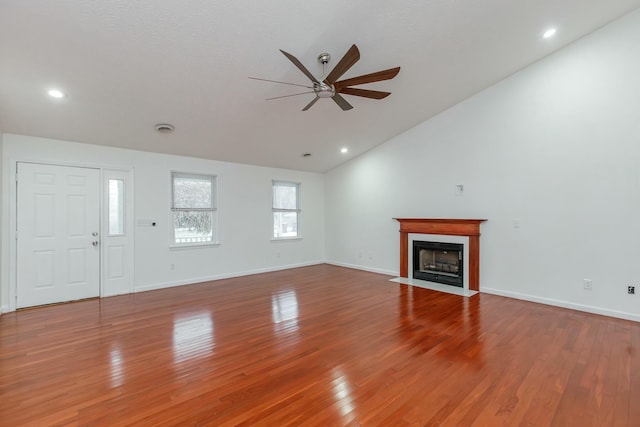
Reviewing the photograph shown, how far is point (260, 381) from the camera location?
2.29 meters

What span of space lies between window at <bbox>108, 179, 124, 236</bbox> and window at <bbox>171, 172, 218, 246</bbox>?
2.67 ft

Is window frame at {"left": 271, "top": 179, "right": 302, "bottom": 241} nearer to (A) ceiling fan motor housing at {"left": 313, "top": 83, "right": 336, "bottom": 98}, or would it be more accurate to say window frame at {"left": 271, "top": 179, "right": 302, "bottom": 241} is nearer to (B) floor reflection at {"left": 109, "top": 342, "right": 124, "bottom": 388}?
(A) ceiling fan motor housing at {"left": 313, "top": 83, "right": 336, "bottom": 98}

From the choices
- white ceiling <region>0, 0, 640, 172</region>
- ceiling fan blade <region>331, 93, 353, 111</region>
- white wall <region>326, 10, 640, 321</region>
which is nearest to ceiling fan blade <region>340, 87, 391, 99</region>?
ceiling fan blade <region>331, 93, 353, 111</region>

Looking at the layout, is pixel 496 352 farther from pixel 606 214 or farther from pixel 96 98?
pixel 96 98

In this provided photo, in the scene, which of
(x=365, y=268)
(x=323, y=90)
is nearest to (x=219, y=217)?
(x=365, y=268)

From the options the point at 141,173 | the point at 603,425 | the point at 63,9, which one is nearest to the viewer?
the point at 603,425

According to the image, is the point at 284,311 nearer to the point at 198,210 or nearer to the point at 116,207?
the point at 198,210

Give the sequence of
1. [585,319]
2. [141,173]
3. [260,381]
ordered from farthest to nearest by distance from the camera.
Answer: [141,173] < [585,319] < [260,381]

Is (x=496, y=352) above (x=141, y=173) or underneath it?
underneath

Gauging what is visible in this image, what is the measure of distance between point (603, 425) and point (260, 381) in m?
2.26

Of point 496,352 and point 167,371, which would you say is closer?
point 167,371

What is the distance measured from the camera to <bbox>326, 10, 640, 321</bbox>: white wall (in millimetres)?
3643

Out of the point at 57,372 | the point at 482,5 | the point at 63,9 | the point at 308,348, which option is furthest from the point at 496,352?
the point at 63,9

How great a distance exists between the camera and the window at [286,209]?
23.3 feet
